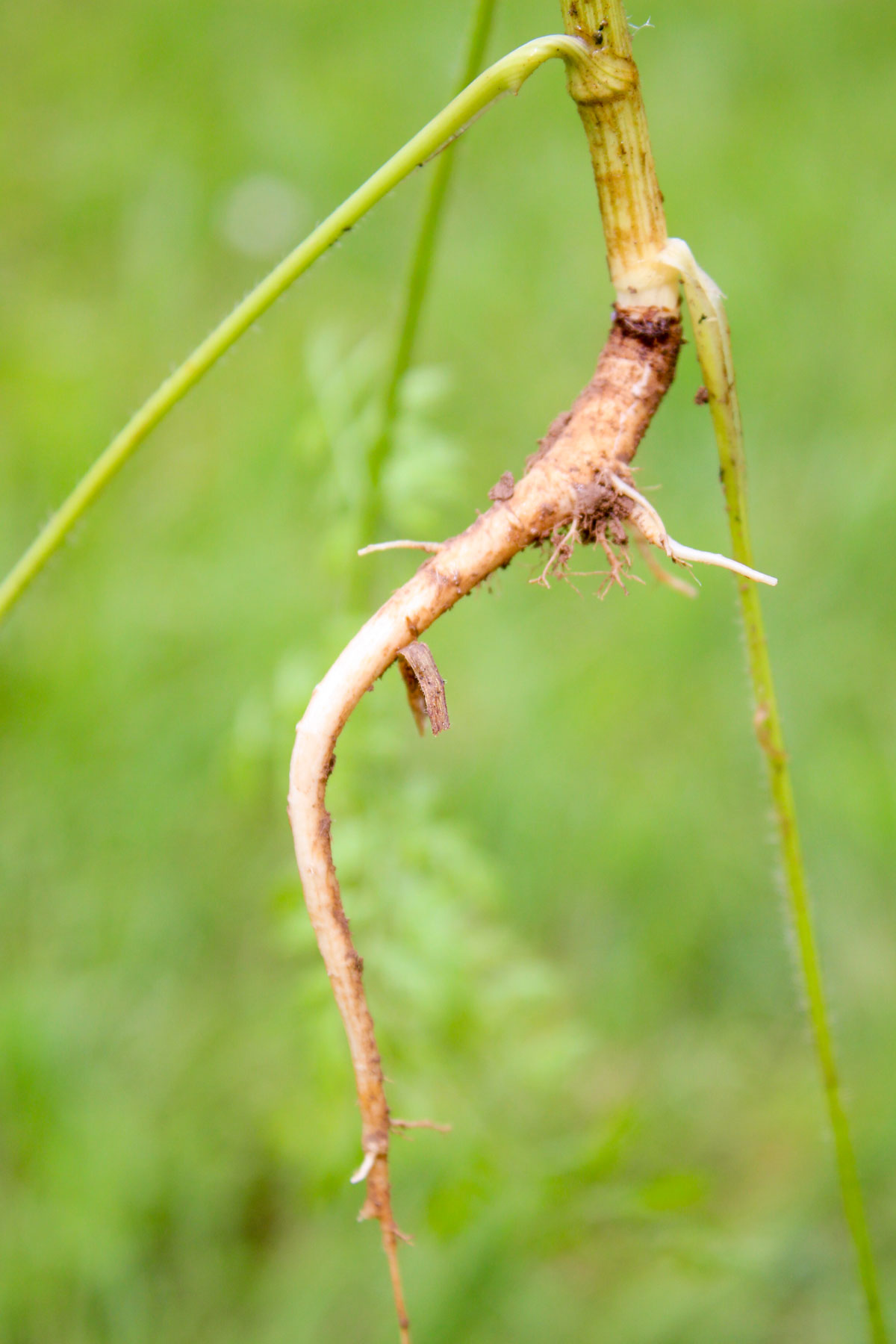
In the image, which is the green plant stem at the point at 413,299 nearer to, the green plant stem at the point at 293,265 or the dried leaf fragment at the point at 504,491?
the green plant stem at the point at 293,265

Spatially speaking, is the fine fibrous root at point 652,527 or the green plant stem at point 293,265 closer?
the green plant stem at point 293,265

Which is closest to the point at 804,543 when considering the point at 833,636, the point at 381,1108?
the point at 833,636

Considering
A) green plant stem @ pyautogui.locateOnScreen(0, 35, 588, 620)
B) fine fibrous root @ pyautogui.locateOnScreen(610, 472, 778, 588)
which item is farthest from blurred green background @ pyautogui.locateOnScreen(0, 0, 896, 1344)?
fine fibrous root @ pyautogui.locateOnScreen(610, 472, 778, 588)

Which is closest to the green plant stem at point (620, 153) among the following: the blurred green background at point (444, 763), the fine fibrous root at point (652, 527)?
the fine fibrous root at point (652, 527)

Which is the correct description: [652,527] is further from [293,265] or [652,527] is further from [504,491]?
[293,265]

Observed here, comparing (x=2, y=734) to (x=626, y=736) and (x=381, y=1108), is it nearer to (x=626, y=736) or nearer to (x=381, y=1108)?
(x=626, y=736)
